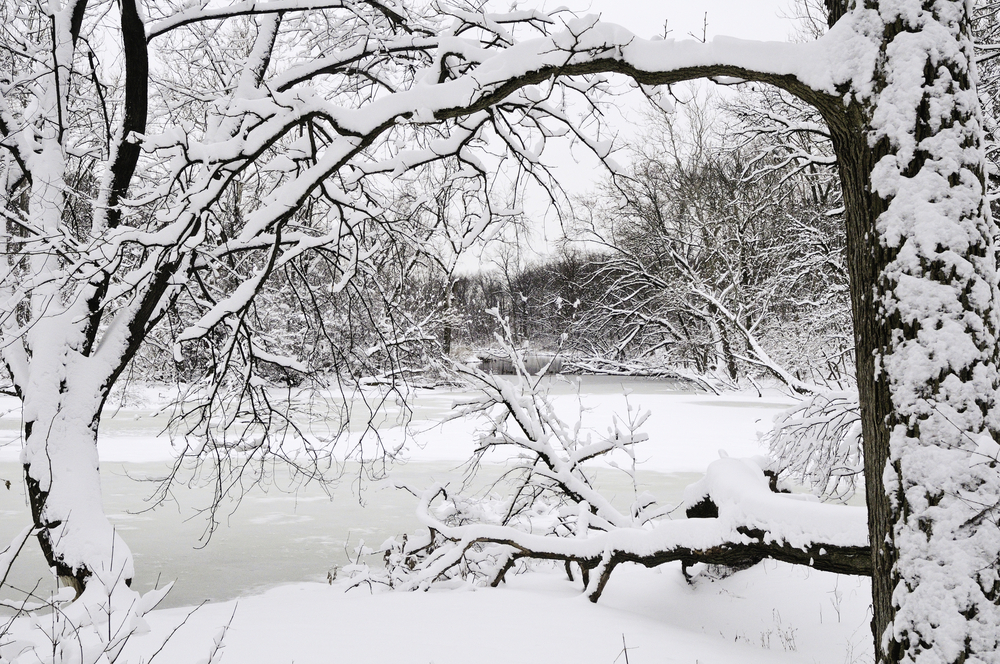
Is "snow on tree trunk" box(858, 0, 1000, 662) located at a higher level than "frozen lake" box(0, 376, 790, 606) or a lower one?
higher

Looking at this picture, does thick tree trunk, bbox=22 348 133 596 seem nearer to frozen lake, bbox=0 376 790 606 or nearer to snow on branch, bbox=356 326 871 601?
frozen lake, bbox=0 376 790 606

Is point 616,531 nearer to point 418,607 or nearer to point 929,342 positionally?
point 418,607

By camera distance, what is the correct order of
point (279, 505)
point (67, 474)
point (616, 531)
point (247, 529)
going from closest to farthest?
point (616, 531)
point (67, 474)
point (247, 529)
point (279, 505)

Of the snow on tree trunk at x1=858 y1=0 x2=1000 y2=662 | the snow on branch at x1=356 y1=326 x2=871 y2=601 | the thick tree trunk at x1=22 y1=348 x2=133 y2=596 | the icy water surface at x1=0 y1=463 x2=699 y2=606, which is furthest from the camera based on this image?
the icy water surface at x1=0 y1=463 x2=699 y2=606

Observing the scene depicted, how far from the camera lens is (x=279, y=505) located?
38.3 ft

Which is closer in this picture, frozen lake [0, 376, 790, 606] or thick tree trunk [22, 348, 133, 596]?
thick tree trunk [22, 348, 133, 596]

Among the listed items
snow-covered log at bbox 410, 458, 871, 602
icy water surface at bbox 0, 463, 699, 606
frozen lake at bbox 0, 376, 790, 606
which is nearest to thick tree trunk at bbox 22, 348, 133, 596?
frozen lake at bbox 0, 376, 790, 606

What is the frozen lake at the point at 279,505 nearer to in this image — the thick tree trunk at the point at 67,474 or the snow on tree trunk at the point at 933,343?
the thick tree trunk at the point at 67,474

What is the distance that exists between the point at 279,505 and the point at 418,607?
277 inches

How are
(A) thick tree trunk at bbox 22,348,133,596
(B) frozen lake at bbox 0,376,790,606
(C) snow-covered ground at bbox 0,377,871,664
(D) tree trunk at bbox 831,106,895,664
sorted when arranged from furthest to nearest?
(B) frozen lake at bbox 0,376,790,606 → (A) thick tree trunk at bbox 22,348,133,596 → (C) snow-covered ground at bbox 0,377,871,664 → (D) tree trunk at bbox 831,106,895,664

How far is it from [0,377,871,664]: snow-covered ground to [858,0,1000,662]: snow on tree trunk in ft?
5.65

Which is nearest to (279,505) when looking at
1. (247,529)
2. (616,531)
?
(247,529)

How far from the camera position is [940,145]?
2920mm

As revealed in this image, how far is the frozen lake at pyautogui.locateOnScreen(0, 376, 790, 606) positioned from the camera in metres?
8.07
